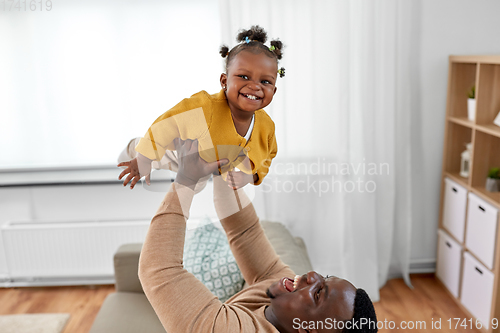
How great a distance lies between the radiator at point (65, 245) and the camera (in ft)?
7.59

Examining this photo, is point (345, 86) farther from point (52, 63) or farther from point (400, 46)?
point (52, 63)

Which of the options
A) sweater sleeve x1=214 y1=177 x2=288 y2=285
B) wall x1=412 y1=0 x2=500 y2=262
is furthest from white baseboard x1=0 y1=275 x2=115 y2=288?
wall x1=412 y1=0 x2=500 y2=262

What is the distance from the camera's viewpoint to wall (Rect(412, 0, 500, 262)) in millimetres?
2168

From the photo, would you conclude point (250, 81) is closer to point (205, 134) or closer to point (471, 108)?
point (205, 134)

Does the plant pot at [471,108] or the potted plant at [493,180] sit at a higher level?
the plant pot at [471,108]

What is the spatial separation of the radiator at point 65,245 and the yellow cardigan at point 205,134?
1712 millimetres

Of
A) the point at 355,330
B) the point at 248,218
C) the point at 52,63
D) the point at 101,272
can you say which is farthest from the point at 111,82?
the point at 355,330

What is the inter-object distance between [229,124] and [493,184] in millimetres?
1801

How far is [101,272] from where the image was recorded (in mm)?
2404

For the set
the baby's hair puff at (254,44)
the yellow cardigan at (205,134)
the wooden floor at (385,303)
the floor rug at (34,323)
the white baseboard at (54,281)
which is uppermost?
the baby's hair puff at (254,44)

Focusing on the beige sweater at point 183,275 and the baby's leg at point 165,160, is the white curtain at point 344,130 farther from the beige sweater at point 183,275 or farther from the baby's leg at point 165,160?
the baby's leg at point 165,160

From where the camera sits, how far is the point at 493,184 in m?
1.97

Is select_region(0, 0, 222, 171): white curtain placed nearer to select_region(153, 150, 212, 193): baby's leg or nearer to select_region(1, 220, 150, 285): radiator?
select_region(1, 220, 150, 285): radiator

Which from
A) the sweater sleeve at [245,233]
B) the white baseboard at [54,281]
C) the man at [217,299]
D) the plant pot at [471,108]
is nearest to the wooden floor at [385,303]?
the white baseboard at [54,281]
